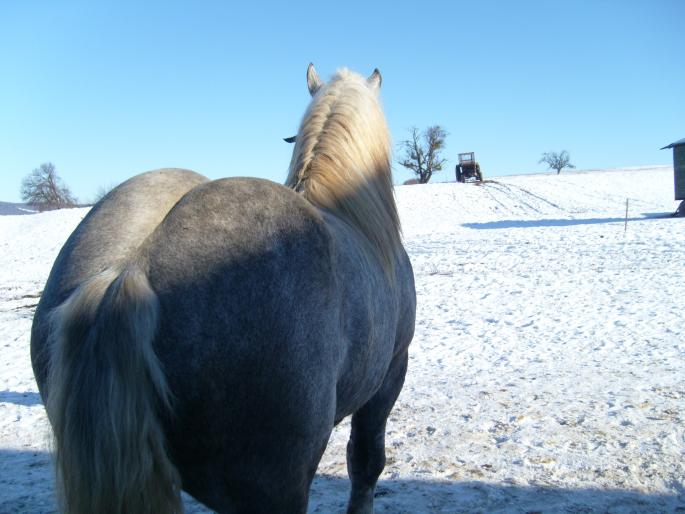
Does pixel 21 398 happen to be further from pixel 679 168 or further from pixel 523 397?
pixel 679 168

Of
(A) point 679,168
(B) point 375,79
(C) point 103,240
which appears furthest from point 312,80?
(A) point 679,168

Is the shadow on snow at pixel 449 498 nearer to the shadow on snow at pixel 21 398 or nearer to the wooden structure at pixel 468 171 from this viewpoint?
the shadow on snow at pixel 21 398

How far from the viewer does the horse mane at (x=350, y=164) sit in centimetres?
230

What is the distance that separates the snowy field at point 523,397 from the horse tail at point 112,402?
0.36 meters

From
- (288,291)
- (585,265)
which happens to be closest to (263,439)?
(288,291)

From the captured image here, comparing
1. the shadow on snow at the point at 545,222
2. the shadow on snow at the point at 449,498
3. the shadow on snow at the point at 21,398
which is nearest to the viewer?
the shadow on snow at the point at 449,498

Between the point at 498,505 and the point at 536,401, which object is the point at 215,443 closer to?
the point at 498,505

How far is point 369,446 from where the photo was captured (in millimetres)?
2768

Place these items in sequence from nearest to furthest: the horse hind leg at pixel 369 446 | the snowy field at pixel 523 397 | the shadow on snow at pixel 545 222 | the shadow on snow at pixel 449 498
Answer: the horse hind leg at pixel 369 446, the shadow on snow at pixel 449 498, the snowy field at pixel 523 397, the shadow on snow at pixel 545 222

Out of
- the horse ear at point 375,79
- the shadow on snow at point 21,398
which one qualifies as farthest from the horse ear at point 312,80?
the shadow on snow at point 21,398

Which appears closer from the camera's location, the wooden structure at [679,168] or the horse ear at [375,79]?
the horse ear at [375,79]

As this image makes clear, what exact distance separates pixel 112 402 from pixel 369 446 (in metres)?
1.73

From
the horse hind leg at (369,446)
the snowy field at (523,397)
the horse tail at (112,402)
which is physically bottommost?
the snowy field at (523,397)

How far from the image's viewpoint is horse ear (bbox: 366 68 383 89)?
329cm
